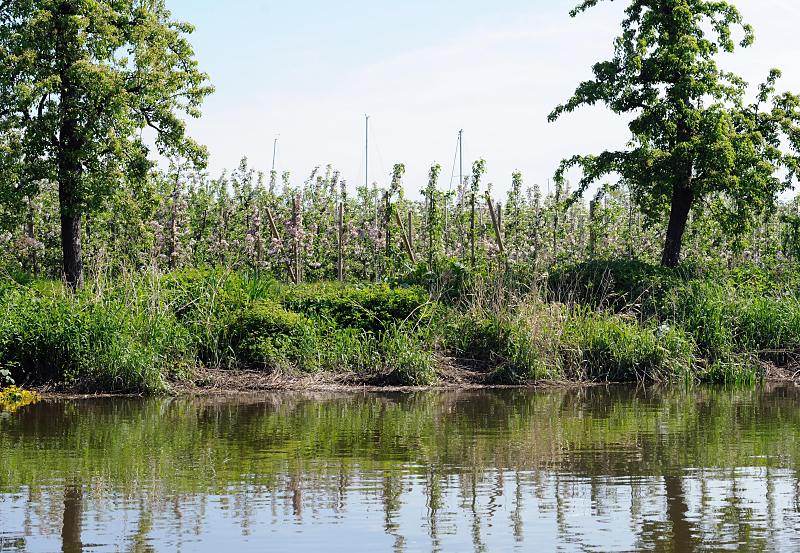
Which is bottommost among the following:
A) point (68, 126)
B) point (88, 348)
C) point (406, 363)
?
point (406, 363)

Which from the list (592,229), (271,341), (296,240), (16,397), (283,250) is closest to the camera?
(16,397)

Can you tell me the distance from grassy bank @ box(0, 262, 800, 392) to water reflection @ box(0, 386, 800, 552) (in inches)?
71.1

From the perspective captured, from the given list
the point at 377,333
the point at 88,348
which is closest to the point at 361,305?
the point at 377,333

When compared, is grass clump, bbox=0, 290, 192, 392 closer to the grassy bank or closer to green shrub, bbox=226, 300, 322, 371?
the grassy bank

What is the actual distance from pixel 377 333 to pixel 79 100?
8.64 m

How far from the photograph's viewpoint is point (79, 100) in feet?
74.9

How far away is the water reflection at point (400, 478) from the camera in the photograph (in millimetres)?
7145

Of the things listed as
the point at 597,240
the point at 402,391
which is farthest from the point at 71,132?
the point at 597,240

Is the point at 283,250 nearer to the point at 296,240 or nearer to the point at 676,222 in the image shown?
the point at 296,240

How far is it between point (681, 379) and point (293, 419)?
315 inches

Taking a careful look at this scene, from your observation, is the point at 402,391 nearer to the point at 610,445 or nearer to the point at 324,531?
the point at 610,445

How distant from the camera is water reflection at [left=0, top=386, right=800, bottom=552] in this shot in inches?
→ 281

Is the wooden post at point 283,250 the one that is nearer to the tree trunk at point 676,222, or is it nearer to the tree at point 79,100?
the tree at point 79,100

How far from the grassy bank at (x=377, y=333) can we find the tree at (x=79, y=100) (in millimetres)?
2885
